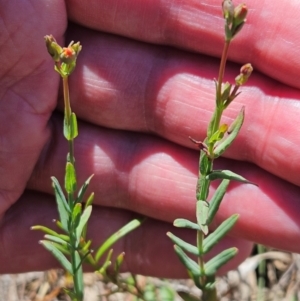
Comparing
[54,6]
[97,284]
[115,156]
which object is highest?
[54,6]

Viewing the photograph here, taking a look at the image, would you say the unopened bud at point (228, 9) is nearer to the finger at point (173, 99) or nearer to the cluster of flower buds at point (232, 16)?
the cluster of flower buds at point (232, 16)

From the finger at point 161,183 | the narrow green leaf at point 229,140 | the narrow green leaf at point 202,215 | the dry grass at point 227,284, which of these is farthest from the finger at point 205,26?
the dry grass at point 227,284

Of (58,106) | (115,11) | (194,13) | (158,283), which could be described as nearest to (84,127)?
(58,106)

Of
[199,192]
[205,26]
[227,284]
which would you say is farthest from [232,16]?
[227,284]

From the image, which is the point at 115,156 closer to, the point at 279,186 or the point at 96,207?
the point at 96,207

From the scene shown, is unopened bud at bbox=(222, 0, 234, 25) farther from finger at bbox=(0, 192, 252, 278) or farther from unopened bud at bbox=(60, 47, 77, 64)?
finger at bbox=(0, 192, 252, 278)

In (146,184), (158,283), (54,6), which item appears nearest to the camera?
(54,6)

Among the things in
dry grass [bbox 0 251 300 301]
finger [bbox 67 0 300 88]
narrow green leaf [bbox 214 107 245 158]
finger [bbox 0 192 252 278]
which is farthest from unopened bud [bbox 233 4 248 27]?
dry grass [bbox 0 251 300 301]
